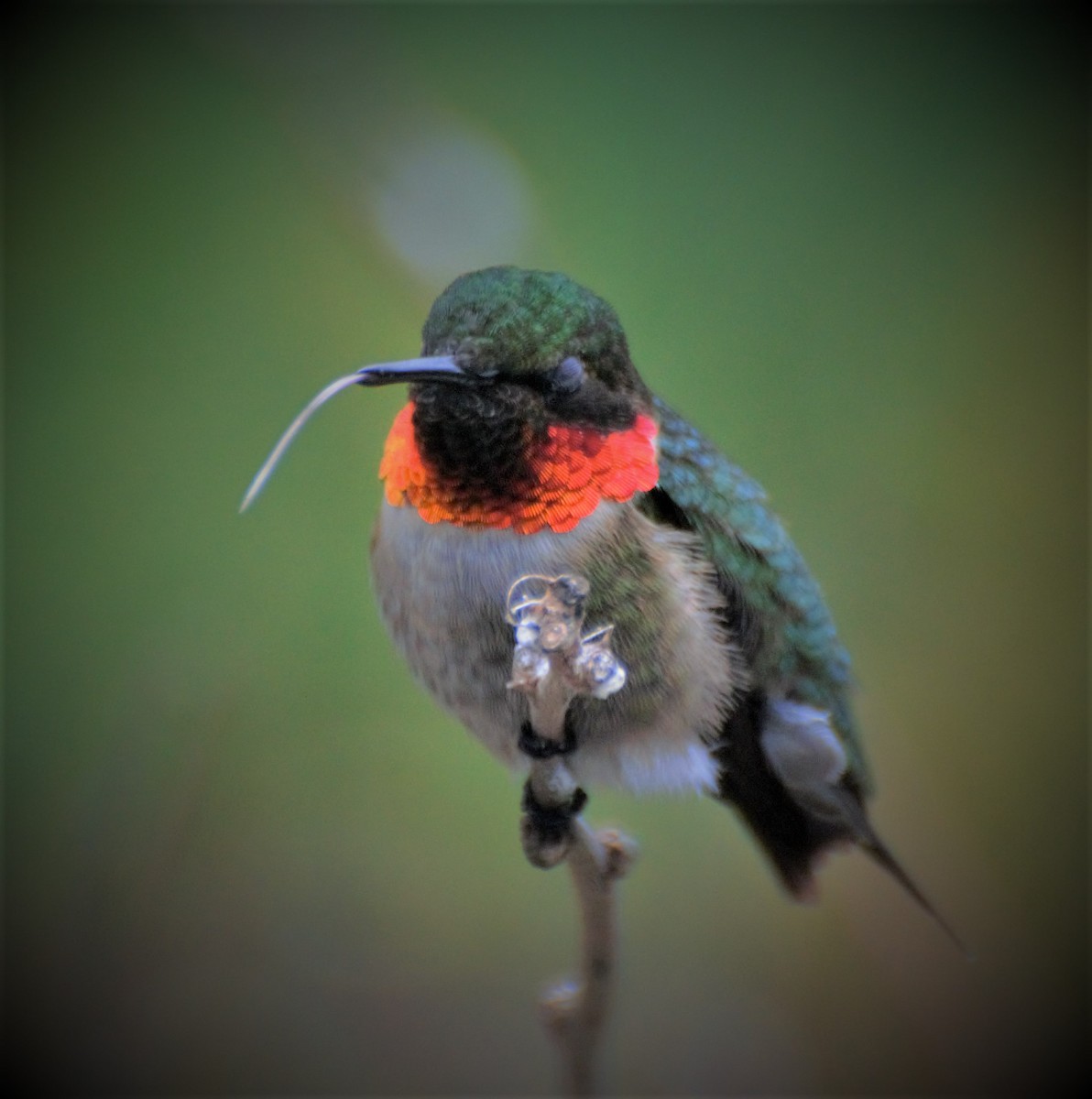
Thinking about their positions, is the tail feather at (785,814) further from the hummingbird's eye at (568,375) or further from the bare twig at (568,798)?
the hummingbird's eye at (568,375)

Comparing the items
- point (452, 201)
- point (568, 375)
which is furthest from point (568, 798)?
point (452, 201)

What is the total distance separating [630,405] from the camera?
3.98ft

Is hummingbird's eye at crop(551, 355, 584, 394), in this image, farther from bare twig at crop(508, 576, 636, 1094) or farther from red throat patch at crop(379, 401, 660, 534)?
bare twig at crop(508, 576, 636, 1094)

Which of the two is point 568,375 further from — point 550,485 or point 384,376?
point 384,376

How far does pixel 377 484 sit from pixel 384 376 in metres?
1.19

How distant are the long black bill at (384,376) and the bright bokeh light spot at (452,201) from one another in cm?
120

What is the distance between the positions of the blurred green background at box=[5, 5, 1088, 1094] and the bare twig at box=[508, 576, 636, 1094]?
802mm

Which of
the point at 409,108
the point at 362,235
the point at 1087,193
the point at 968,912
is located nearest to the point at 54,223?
the point at 362,235

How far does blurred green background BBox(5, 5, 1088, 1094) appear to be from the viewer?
2.14 meters

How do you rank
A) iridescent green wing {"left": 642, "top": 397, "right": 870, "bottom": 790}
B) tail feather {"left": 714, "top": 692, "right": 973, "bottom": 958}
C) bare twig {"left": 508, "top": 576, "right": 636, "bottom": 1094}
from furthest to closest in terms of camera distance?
tail feather {"left": 714, "top": 692, "right": 973, "bottom": 958} < iridescent green wing {"left": 642, "top": 397, "right": 870, "bottom": 790} < bare twig {"left": 508, "top": 576, "right": 636, "bottom": 1094}

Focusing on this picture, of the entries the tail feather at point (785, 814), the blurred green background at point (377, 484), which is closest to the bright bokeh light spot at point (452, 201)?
the blurred green background at point (377, 484)

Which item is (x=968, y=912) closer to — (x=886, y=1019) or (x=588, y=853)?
(x=886, y=1019)

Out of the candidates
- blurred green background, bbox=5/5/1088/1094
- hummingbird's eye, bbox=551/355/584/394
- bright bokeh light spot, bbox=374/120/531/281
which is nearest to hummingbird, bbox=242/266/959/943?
hummingbird's eye, bbox=551/355/584/394

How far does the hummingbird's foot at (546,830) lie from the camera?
Result: 3.81 feet
